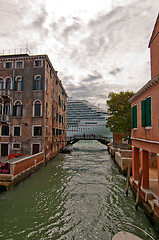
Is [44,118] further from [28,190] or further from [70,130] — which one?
[70,130]

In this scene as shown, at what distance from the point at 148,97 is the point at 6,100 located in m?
17.3

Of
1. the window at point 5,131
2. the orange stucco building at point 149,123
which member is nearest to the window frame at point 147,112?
the orange stucco building at point 149,123

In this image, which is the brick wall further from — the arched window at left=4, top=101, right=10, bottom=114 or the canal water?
the arched window at left=4, top=101, right=10, bottom=114

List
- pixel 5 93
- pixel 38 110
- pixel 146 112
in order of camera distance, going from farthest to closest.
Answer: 1. pixel 38 110
2. pixel 5 93
3. pixel 146 112

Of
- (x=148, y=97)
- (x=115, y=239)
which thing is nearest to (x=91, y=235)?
(x=115, y=239)

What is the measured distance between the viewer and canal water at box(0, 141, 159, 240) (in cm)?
610

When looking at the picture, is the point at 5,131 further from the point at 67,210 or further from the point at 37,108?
the point at 67,210

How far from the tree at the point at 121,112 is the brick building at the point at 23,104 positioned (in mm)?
9917

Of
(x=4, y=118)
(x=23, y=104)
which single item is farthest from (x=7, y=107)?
(x=23, y=104)

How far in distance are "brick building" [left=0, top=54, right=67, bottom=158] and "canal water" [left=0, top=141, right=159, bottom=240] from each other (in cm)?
669

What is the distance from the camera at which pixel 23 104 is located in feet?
60.0

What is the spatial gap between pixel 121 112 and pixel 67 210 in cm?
1578

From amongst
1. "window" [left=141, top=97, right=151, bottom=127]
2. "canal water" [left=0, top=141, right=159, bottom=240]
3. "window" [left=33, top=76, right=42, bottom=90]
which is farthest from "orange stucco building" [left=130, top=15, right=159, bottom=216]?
"window" [left=33, top=76, right=42, bottom=90]

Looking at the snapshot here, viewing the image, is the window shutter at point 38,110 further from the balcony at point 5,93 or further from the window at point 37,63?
the window at point 37,63
